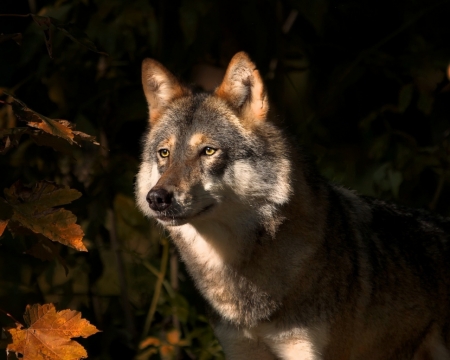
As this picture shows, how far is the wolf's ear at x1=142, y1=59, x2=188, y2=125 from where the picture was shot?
4.40 m

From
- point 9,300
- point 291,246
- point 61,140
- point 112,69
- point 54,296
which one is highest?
point 61,140

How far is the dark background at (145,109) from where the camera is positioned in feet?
18.0

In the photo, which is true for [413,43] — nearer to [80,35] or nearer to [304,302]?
[304,302]

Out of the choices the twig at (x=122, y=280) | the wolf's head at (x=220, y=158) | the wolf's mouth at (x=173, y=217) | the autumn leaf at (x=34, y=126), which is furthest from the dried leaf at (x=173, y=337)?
the autumn leaf at (x=34, y=126)

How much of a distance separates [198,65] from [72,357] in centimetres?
385

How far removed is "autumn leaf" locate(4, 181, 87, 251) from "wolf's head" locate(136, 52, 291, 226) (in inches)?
36.4

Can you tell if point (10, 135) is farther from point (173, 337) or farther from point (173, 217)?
point (173, 337)

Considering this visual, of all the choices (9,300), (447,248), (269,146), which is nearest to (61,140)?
(269,146)

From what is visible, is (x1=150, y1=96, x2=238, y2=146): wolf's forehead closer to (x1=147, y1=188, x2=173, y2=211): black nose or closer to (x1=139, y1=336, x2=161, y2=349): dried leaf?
(x1=147, y1=188, x2=173, y2=211): black nose

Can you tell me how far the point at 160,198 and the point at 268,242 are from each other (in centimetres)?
69

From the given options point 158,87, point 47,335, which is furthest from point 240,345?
point 47,335

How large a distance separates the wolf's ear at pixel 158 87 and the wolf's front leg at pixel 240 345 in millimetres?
1269

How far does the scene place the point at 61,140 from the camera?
9.76ft

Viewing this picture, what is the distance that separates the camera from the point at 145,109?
5676 mm
